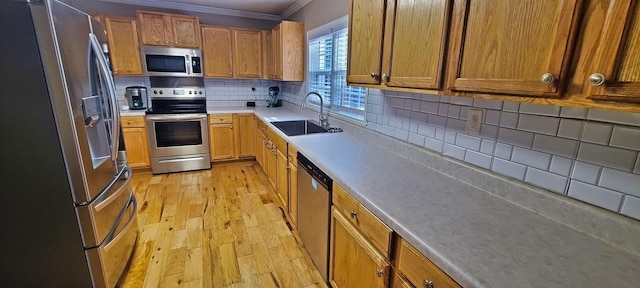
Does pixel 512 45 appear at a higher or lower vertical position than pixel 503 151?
higher

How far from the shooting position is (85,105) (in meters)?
1.52

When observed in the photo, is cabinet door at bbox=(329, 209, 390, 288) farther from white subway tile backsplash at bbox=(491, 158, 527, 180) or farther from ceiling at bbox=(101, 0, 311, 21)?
ceiling at bbox=(101, 0, 311, 21)

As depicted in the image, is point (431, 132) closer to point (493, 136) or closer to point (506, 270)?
point (493, 136)

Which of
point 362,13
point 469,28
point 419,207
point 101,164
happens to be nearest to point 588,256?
point 419,207

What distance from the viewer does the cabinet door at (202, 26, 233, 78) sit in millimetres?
3973

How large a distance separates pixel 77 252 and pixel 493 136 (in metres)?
2.25

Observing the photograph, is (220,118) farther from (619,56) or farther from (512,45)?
(619,56)

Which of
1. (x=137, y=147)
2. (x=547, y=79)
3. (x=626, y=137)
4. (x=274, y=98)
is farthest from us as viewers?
(x=274, y=98)

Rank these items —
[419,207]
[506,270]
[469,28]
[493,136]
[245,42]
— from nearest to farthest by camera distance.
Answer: [506,270], [469,28], [419,207], [493,136], [245,42]

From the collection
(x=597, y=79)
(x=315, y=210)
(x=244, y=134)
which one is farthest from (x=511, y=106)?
(x=244, y=134)

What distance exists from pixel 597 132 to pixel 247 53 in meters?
4.10

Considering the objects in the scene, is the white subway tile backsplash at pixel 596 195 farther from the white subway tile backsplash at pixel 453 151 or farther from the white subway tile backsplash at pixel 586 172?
the white subway tile backsplash at pixel 453 151

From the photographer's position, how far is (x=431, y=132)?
160cm

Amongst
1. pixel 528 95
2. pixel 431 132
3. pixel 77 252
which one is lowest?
pixel 77 252
